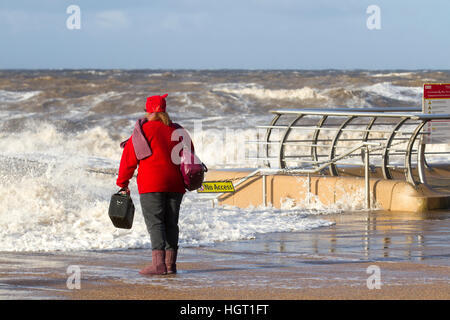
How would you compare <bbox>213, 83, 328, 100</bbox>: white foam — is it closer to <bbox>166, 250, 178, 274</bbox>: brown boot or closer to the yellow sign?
the yellow sign

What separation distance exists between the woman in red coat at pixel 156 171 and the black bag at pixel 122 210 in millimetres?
149

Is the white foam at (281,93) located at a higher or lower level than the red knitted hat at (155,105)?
lower

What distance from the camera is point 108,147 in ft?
109

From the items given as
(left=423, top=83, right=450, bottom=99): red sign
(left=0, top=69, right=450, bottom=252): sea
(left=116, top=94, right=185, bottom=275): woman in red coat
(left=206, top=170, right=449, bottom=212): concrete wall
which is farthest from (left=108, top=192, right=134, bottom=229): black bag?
(left=423, top=83, right=450, bottom=99): red sign

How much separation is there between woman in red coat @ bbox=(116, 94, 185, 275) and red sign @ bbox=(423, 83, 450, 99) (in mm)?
6767

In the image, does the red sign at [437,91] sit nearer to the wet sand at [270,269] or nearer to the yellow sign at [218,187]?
the wet sand at [270,269]

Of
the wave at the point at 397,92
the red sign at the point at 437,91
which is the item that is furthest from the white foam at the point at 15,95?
the red sign at the point at 437,91

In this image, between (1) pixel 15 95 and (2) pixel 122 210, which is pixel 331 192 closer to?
(2) pixel 122 210

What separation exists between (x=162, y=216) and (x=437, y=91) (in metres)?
7.08

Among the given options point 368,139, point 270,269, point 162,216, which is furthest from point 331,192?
point 162,216

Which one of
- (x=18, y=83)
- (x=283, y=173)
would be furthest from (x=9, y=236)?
(x=18, y=83)

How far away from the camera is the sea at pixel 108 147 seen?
11.1 m
